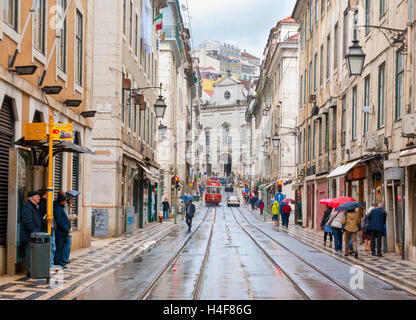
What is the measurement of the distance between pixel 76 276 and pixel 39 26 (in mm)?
6717

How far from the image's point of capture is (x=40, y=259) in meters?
12.3

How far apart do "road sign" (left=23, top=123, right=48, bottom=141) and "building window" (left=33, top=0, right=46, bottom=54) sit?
2612 mm

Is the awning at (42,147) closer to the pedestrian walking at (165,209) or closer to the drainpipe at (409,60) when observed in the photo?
the drainpipe at (409,60)

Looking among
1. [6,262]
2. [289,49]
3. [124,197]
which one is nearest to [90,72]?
[124,197]

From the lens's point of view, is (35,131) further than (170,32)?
No

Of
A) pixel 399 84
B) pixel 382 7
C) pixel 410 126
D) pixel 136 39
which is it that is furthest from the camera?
pixel 136 39

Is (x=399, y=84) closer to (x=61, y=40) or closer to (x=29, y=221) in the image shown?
(x=61, y=40)

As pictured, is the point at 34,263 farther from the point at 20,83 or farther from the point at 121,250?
the point at 121,250

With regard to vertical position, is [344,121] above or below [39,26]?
below

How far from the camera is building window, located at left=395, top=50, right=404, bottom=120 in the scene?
19672 mm

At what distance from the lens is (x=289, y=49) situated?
57250mm

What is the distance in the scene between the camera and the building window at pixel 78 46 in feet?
67.9

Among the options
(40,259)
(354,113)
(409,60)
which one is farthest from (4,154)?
(354,113)

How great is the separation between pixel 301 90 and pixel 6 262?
32.0 metres
